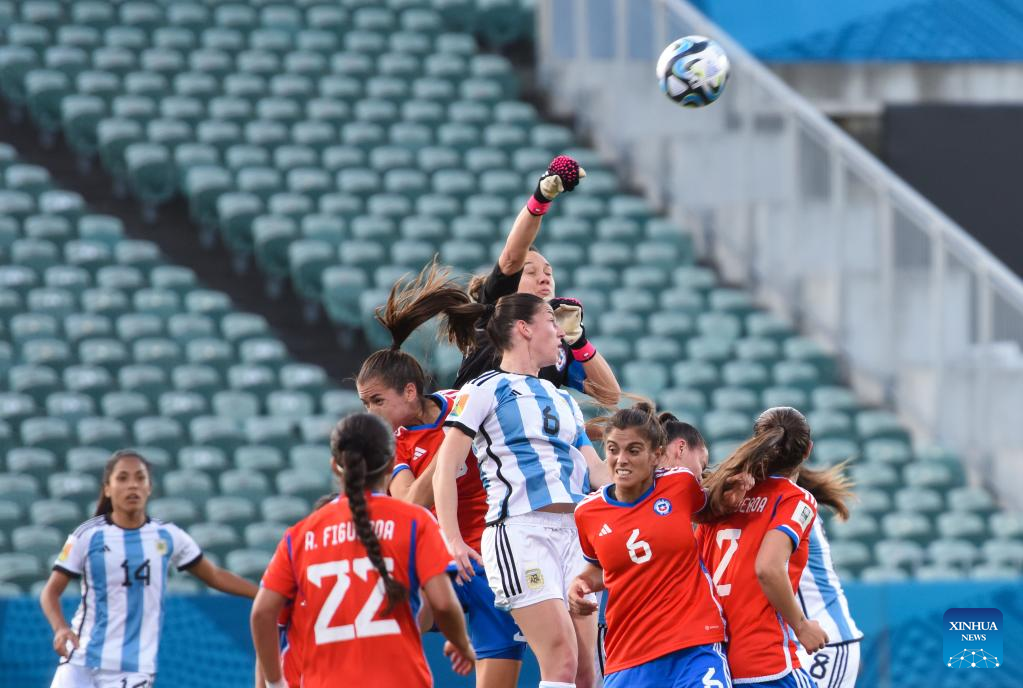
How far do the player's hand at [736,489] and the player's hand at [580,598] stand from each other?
624 millimetres

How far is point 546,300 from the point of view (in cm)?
698

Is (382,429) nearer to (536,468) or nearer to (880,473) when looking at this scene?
(536,468)

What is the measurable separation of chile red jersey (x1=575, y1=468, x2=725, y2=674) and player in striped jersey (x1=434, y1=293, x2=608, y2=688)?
13.8 inches

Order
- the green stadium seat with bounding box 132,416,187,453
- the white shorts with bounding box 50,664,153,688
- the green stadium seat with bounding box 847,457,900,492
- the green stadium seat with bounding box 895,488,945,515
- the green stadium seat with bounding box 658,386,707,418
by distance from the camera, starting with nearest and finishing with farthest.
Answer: the white shorts with bounding box 50,664,153,688, the green stadium seat with bounding box 132,416,187,453, the green stadium seat with bounding box 895,488,945,515, the green stadium seat with bounding box 847,457,900,492, the green stadium seat with bounding box 658,386,707,418

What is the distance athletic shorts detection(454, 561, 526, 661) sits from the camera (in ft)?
22.1

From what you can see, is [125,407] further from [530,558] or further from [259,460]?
[530,558]

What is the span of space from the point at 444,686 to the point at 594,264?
732cm

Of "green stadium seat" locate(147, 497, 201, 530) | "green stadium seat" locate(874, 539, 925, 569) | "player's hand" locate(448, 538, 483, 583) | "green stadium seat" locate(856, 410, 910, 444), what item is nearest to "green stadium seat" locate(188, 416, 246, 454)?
"green stadium seat" locate(147, 497, 201, 530)

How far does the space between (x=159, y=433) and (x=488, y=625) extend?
22.9 ft

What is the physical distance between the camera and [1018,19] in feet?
63.2

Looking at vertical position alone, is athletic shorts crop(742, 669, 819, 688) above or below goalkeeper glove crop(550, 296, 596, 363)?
below

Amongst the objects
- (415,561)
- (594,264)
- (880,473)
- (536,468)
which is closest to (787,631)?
(536,468)

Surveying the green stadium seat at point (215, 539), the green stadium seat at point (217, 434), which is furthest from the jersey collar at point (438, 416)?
the green stadium seat at point (217, 434)

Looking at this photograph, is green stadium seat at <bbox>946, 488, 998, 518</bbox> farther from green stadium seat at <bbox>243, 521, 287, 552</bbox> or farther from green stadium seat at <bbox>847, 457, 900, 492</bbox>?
green stadium seat at <bbox>243, 521, 287, 552</bbox>
